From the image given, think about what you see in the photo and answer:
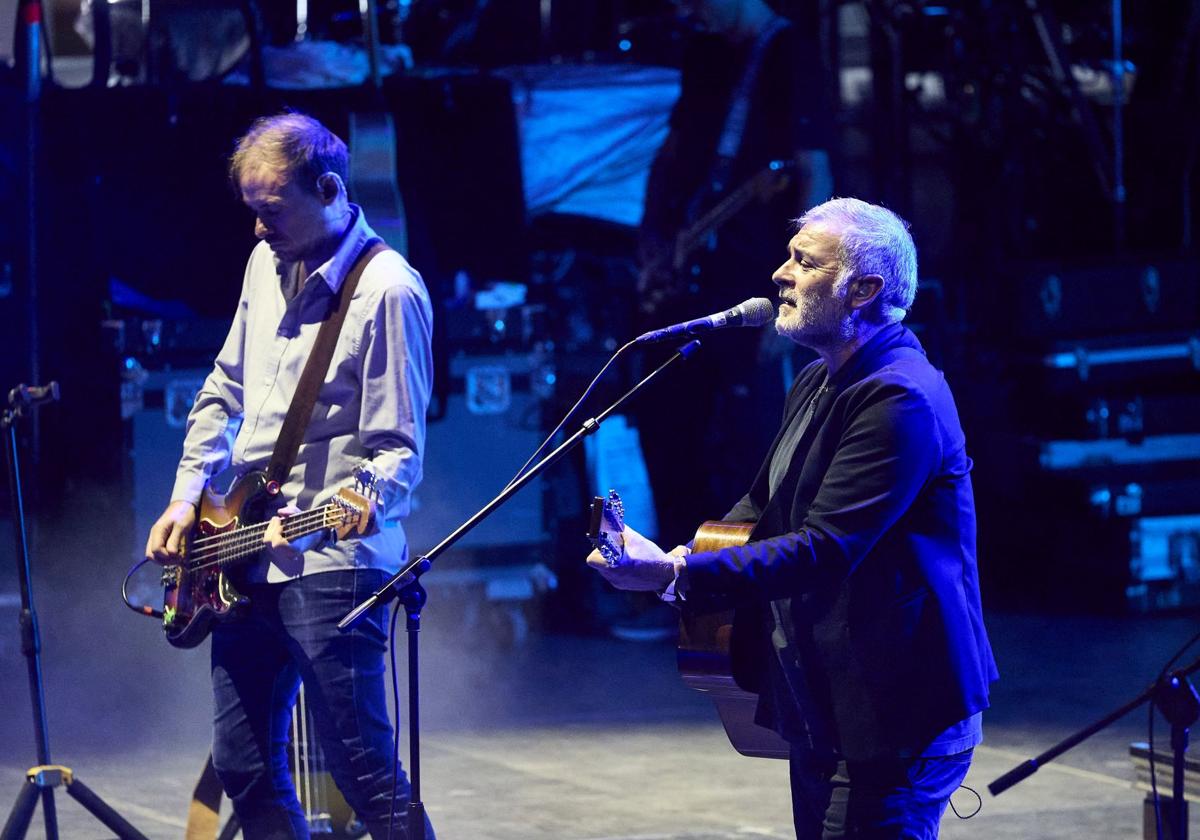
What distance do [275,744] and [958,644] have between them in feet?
5.10

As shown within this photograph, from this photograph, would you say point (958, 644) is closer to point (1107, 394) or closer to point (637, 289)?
point (637, 289)

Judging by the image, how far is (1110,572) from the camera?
9.35m

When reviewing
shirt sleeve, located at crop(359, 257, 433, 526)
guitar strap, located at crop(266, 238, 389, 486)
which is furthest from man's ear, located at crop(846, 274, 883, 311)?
guitar strap, located at crop(266, 238, 389, 486)

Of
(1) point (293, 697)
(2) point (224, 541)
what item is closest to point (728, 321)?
(2) point (224, 541)

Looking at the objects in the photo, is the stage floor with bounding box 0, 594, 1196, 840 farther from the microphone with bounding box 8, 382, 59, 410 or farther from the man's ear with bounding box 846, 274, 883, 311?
the man's ear with bounding box 846, 274, 883, 311

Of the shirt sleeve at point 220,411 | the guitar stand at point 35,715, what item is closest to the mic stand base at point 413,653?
the shirt sleeve at point 220,411

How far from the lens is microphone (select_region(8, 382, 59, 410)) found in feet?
15.4

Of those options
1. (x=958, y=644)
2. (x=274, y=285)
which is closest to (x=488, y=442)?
(x=274, y=285)

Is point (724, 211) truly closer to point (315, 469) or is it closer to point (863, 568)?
point (315, 469)

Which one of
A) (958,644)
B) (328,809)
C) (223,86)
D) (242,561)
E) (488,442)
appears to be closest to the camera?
(958,644)

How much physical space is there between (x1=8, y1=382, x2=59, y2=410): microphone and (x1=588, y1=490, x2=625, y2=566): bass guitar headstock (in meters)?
2.25

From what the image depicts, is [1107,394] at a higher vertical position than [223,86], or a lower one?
lower

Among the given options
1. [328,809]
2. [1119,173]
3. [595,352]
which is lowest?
[328,809]

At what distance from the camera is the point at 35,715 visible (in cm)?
465
